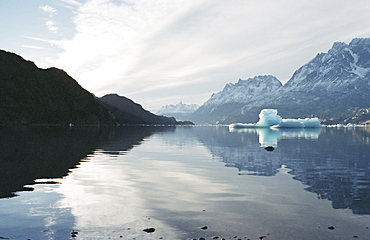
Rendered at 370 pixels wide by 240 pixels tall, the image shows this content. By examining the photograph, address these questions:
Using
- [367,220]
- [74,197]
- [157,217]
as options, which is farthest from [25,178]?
[367,220]

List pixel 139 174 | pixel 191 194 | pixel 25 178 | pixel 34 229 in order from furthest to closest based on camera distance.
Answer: pixel 139 174 < pixel 25 178 < pixel 191 194 < pixel 34 229

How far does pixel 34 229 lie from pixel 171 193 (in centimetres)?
894

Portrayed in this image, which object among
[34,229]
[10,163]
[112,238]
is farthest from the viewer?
[10,163]

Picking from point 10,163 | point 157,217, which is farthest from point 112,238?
point 10,163

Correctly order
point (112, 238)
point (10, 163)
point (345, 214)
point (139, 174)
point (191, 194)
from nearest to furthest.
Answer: point (112, 238) < point (345, 214) < point (191, 194) < point (139, 174) < point (10, 163)

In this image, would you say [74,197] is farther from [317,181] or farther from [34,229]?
[317,181]

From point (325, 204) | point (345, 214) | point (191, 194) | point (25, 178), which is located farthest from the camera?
point (25, 178)

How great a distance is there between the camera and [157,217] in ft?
46.9

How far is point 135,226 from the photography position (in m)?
13.0

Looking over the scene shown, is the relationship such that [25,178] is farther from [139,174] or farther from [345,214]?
[345,214]

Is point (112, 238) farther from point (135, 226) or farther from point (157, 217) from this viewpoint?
point (157, 217)

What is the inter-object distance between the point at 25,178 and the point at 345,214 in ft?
73.1

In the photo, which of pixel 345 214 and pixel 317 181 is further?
pixel 317 181

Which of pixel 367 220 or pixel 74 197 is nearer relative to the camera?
pixel 367 220
